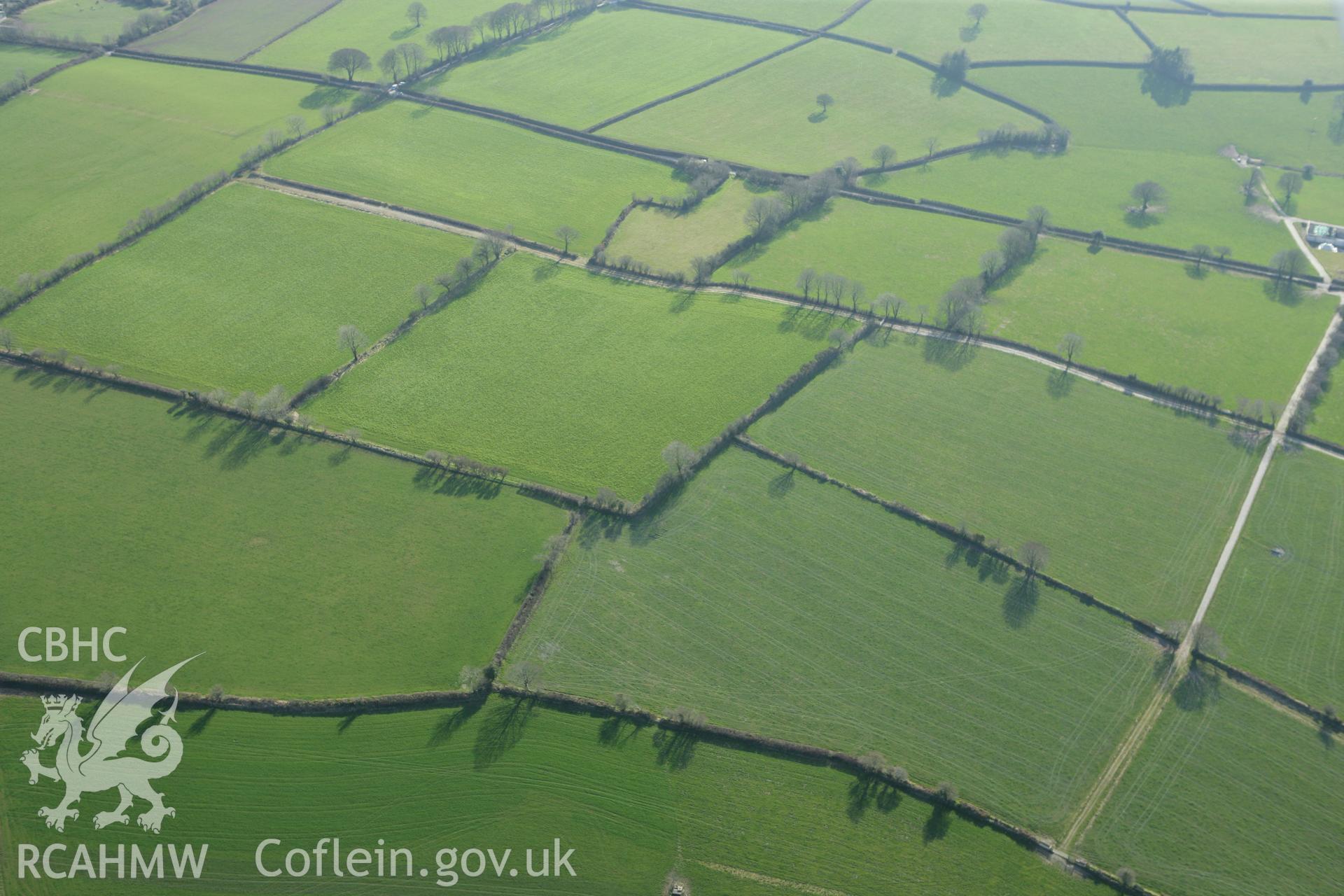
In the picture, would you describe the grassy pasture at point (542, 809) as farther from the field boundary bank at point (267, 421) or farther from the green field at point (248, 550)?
the field boundary bank at point (267, 421)

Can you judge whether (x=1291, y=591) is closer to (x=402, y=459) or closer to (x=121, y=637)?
(x=402, y=459)

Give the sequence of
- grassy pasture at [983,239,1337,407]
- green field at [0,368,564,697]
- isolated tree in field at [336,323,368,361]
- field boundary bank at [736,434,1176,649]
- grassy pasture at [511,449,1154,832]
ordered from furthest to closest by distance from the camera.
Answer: grassy pasture at [983,239,1337,407], isolated tree in field at [336,323,368,361], field boundary bank at [736,434,1176,649], green field at [0,368,564,697], grassy pasture at [511,449,1154,832]

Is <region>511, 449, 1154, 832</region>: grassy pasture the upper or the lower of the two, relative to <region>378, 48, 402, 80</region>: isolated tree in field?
lower

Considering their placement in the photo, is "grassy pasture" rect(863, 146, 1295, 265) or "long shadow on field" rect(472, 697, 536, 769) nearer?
"long shadow on field" rect(472, 697, 536, 769)

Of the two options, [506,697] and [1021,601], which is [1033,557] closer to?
[1021,601]

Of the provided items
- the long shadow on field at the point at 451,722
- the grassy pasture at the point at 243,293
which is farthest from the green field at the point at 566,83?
the long shadow on field at the point at 451,722

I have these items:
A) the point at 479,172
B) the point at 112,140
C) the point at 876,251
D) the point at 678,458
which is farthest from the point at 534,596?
the point at 112,140

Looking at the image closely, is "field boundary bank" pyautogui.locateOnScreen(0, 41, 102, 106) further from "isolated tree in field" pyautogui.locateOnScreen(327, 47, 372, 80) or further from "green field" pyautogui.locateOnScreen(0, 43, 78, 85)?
"isolated tree in field" pyautogui.locateOnScreen(327, 47, 372, 80)

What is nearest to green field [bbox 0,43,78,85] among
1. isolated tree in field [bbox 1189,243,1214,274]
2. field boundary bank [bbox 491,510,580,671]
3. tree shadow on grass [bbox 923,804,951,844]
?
field boundary bank [bbox 491,510,580,671]
